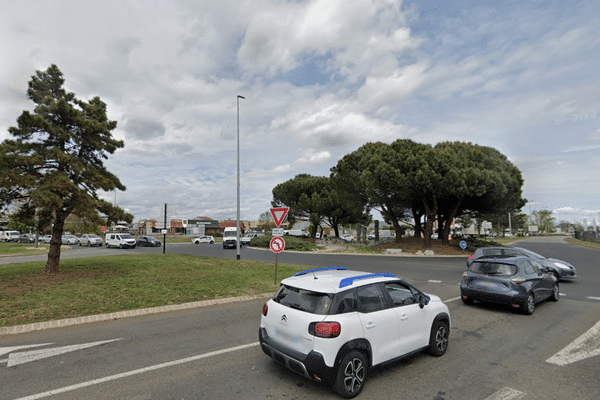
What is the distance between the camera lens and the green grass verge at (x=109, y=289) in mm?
7590

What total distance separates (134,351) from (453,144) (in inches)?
1308

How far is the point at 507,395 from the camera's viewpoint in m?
3.88

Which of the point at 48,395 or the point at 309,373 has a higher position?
the point at 309,373

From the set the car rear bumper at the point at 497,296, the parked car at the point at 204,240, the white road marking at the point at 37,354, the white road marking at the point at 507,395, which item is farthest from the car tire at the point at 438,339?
the parked car at the point at 204,240

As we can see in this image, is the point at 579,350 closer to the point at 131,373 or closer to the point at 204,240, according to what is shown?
the point at 131,373

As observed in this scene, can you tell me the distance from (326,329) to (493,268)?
21.5ft

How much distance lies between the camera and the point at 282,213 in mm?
11672

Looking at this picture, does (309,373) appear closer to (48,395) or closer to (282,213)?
(48,395)

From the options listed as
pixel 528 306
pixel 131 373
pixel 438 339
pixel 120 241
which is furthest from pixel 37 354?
pixel 120 241

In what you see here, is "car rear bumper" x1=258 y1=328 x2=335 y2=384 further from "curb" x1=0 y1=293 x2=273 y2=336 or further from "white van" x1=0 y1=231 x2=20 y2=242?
"white van" x1=0 y1=231 x2=20 y2=242

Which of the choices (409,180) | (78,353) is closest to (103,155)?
(78,353)

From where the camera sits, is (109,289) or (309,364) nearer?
(309,364)

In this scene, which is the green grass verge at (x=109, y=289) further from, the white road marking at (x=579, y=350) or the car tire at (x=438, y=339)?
the white road marking at (x=579, y=350)

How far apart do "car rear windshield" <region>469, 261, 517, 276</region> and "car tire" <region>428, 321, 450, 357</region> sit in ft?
12.8
